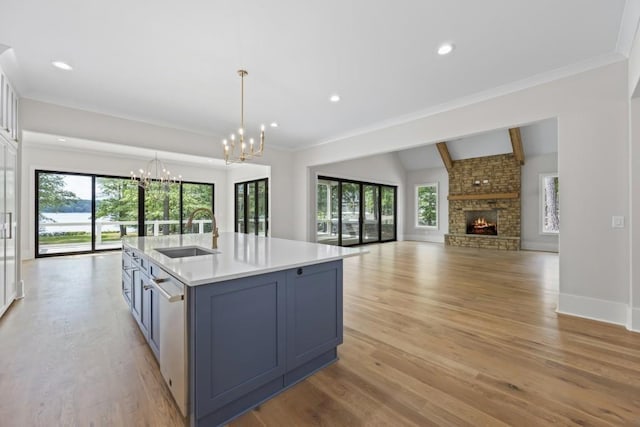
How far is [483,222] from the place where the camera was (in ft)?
30.3

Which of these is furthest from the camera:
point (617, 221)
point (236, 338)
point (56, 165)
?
point (56, 165)

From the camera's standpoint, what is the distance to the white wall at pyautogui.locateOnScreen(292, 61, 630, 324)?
2.89 m

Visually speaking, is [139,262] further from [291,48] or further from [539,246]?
[539,246]

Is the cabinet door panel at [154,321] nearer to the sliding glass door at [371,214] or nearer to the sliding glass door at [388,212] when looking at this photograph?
the sliding glass door at [371,214]

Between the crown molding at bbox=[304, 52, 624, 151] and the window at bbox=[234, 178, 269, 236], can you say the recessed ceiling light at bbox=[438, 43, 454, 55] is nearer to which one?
the crown molding at bbox=[304, 52, 624, 151]

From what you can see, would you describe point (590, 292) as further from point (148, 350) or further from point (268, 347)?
point (148, 350)

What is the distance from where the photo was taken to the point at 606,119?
296cm

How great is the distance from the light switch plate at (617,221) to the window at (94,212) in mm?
9309

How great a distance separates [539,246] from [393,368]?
8.30m

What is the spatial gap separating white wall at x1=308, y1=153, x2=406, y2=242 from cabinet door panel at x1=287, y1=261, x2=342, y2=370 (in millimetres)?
4791

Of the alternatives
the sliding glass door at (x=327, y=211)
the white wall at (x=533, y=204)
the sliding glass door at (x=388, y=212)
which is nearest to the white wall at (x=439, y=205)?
the sliding glass door at (x=388, y=212)

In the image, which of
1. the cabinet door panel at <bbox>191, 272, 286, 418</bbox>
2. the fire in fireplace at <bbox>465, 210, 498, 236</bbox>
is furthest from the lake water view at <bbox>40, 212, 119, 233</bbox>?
the fire in fireplace at <bbox>465, 210, 498, 236</bbox>

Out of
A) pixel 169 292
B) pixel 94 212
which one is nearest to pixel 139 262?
pixel 169 292

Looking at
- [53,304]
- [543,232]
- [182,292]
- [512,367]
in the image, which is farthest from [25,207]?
[543,232]
